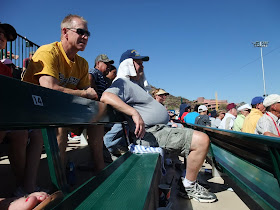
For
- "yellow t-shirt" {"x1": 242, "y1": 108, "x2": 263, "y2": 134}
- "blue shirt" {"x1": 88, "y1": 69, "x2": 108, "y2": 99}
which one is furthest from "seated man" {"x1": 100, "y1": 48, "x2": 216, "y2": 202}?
"yellow t-shirt" {"x1": 242, "y1": 108, "x2": 263, "y2": 134}

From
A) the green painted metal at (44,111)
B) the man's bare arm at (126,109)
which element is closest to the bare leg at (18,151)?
the green painted metal at (44,111)

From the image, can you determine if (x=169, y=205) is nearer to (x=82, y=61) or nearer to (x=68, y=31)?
(x=82, y=61)

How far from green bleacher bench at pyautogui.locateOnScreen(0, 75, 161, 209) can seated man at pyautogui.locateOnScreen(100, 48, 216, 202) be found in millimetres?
494

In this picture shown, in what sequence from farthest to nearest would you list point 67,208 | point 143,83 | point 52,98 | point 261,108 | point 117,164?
point 261,108 → point 143,83 → point 117,164 → point 52,98 → point 67,208

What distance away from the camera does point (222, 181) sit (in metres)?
3.13

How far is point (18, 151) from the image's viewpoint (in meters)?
1.66

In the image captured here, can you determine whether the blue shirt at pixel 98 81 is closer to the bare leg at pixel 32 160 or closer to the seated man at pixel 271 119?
the bare leg at pixel 32 160

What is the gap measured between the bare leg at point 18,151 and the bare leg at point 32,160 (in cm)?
5

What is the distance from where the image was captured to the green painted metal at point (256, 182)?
162 cm

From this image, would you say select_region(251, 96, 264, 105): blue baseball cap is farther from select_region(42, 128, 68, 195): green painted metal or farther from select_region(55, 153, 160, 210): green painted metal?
select_region(42, 128, 68, 195): green painted metal

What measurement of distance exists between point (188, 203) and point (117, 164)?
0.87 metres

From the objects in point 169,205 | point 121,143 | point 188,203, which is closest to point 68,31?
point 121,143

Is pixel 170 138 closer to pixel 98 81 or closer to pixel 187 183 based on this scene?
pixel 187 183

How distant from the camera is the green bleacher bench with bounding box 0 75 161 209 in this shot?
890mm
